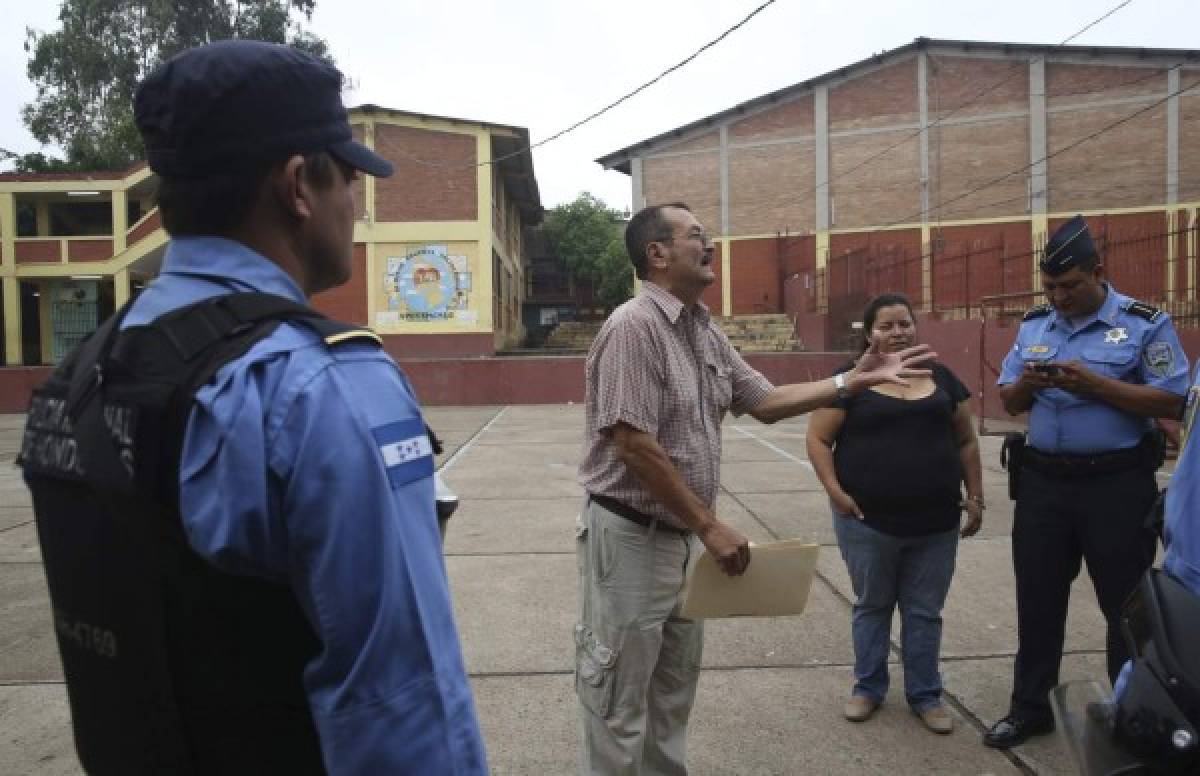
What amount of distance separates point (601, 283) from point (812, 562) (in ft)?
141

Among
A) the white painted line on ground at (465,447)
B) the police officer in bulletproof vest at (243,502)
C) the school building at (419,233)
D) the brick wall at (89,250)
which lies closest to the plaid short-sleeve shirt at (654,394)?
the police officer in bulletproof vest at (243,502)

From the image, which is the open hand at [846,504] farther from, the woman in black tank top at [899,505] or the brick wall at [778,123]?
the brick wall at [778,123]

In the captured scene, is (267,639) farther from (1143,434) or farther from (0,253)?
(0,253)

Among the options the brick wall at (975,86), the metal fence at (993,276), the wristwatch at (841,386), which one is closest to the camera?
the wristwatch at (841,386)

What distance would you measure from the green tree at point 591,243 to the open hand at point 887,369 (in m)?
40.4

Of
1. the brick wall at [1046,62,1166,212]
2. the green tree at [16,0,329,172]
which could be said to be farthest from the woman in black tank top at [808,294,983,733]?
the green tree at [16,0,329,172]

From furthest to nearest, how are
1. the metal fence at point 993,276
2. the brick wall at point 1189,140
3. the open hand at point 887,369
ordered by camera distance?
the brick wall at point 1189,140, the metal fence at point 993,276, the open hand at point 887,369

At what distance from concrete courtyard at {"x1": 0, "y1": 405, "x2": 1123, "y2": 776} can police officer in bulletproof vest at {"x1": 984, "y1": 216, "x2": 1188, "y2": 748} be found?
1.12ft

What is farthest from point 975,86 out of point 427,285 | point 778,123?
point 427,285

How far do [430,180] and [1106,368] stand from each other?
80.0ft

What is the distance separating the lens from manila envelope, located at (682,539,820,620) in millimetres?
2572

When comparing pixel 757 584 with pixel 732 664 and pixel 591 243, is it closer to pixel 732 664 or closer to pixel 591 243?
pixel 732 664

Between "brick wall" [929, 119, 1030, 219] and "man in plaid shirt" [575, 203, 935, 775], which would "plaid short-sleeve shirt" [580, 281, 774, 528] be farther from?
"brick wall" [929, 119, 1030, 219]

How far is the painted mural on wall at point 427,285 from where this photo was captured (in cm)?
2578
